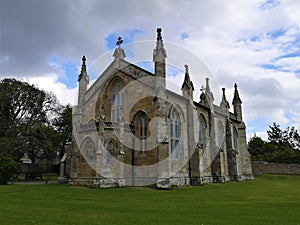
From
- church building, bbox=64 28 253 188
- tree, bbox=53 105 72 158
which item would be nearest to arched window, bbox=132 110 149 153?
church building, bbox=64 28 253 188

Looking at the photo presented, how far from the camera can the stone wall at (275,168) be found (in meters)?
42.1

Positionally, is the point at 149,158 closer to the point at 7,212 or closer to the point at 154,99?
the point at 154,99

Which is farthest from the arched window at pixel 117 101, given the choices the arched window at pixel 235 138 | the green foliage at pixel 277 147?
the green foliage at pixel 277 147

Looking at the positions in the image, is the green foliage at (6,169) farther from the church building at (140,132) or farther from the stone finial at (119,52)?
the stone finial at (119,52)

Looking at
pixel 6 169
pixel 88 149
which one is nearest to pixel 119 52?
pixel 88 149

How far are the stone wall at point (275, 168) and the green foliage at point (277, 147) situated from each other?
5420 mm

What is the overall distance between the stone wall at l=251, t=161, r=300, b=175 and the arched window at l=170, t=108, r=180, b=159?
23.9 m

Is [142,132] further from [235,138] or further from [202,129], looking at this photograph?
[235,138]

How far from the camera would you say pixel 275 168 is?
142 ft

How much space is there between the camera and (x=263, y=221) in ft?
30.5

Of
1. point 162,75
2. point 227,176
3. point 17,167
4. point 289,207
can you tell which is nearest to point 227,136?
point 227,176

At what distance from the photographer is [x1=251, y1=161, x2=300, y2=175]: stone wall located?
4212 centimetres

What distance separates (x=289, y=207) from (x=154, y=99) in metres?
13.2

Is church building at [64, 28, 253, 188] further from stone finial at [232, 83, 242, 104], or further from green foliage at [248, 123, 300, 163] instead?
green foliage at [248, 123, 300, 163]
